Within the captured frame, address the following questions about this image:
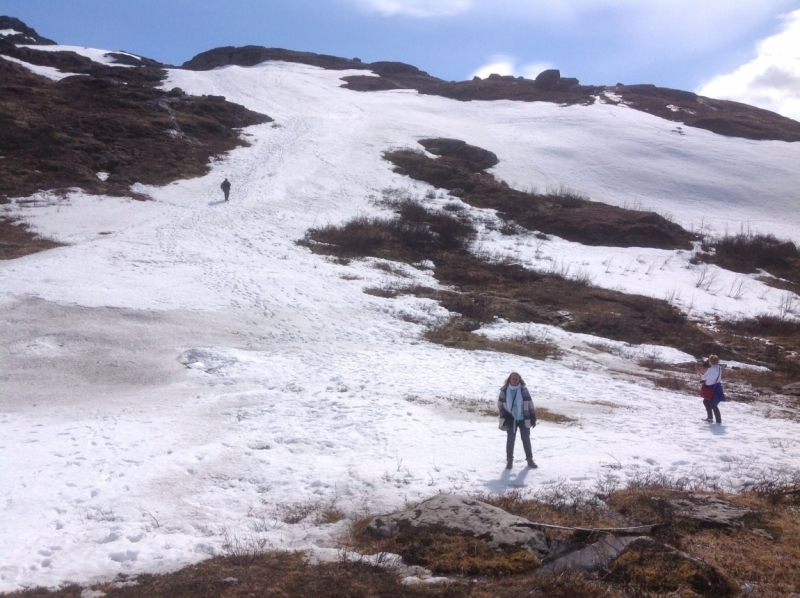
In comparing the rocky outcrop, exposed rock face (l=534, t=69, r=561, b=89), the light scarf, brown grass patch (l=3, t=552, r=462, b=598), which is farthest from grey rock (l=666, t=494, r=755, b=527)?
exposed rock face (l=534, t=69, r=561, b=89)

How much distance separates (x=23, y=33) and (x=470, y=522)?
104 m

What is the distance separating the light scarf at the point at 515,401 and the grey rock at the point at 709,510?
2392 millimetres

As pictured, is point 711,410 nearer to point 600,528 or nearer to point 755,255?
point 600,528

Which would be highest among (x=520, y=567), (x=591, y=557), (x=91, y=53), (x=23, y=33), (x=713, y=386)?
(x=23, y=33)

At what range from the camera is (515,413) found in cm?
904

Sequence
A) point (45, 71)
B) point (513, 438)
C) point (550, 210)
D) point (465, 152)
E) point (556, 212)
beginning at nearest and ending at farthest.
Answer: point (513, 438) → point (556, 212) → point (550, 210) → point (465, 152) → point (45, 71)

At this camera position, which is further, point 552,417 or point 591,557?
point 552,417

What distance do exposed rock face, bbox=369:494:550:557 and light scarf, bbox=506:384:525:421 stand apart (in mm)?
2281

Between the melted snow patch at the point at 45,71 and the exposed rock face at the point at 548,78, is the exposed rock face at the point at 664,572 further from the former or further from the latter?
the exposed rock face at the point at 548,78

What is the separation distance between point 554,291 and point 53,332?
18106mm

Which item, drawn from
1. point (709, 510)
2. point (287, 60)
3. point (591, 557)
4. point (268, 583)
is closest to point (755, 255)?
point (709, 510)

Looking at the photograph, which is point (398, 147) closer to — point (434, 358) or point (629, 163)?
point (629, 163)

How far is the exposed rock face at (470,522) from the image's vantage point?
6102 mm

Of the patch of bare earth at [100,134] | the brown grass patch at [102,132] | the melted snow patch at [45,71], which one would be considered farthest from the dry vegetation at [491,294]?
the melted snow patch at [45,71]
